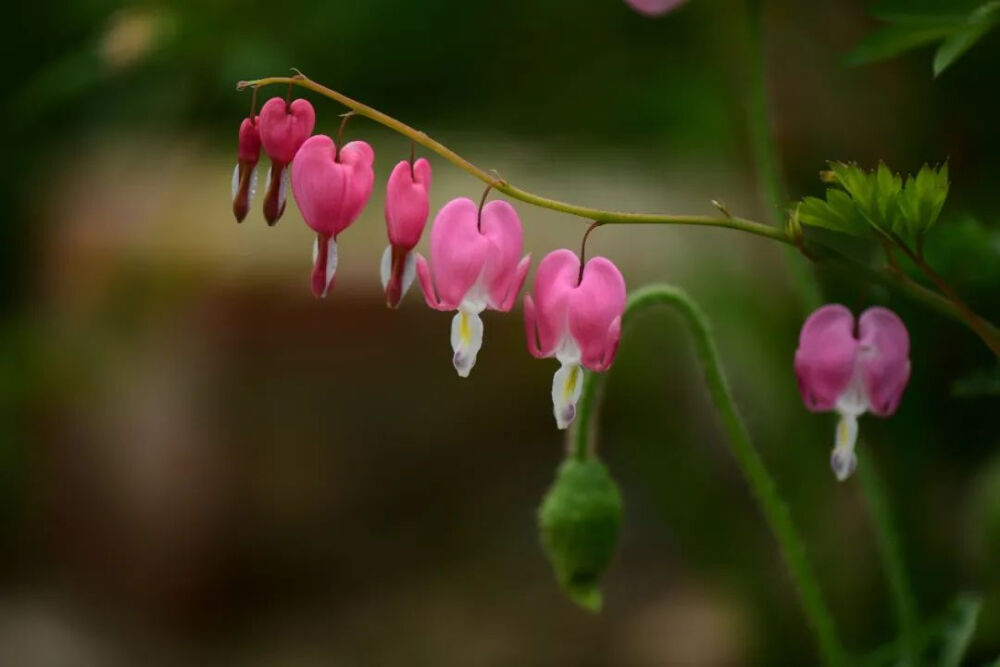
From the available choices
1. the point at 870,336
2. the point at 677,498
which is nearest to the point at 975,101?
the point at 677,498

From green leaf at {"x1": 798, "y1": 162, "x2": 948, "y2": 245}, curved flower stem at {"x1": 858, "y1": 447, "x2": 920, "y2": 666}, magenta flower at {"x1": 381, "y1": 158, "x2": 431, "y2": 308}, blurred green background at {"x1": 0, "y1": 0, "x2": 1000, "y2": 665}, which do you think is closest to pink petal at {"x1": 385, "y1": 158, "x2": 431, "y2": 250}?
magenta flower at {"x1": 381, "y1": 158, "x2": 431, "y2": 308}

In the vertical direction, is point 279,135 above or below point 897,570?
above

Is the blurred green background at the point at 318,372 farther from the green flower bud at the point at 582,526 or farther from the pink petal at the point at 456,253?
the pink petal at the point at 456,253

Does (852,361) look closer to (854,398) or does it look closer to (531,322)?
(854,398)

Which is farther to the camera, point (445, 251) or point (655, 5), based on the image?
point (655, 5)

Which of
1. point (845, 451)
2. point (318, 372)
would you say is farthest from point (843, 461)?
point (318, 372)

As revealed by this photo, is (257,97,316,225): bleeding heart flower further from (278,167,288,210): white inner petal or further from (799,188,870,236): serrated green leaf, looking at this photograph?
(799,188,870,236): serrated green leaf

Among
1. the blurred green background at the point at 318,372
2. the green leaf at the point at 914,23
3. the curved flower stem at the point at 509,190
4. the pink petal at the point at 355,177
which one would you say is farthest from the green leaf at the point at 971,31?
the blurred green background at the point at 318,372
